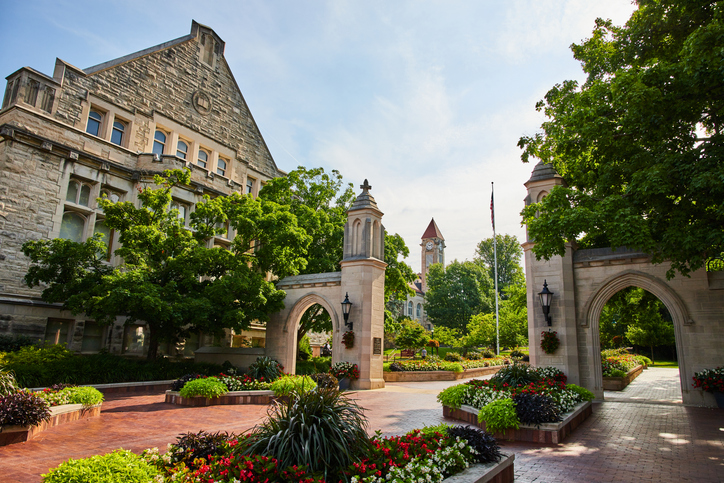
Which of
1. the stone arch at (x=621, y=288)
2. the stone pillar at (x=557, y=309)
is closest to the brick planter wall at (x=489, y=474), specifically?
the stone pillar at (x=557, y=309)

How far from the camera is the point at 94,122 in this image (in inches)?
A: 817

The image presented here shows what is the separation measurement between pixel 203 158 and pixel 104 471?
23.7 m

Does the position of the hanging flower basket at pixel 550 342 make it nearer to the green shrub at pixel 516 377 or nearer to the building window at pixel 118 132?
the green shrub at pixel 516 377

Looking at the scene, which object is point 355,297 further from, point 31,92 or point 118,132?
point 31,92

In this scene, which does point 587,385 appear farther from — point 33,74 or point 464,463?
point 33,74

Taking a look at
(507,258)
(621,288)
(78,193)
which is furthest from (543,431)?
(507,258)

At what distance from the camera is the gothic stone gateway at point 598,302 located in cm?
1262

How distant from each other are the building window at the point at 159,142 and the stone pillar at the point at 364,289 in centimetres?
1198

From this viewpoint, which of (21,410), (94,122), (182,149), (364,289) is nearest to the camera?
(21,410)

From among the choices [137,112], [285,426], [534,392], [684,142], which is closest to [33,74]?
[137,112]

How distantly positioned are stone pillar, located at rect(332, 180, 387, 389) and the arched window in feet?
37.8

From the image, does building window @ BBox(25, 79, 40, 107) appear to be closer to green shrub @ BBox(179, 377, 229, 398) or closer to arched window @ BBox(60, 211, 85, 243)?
arched window @ BBox(60, 211, 85, 243)

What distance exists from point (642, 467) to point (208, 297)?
14257mm

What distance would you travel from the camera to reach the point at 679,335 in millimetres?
13000
